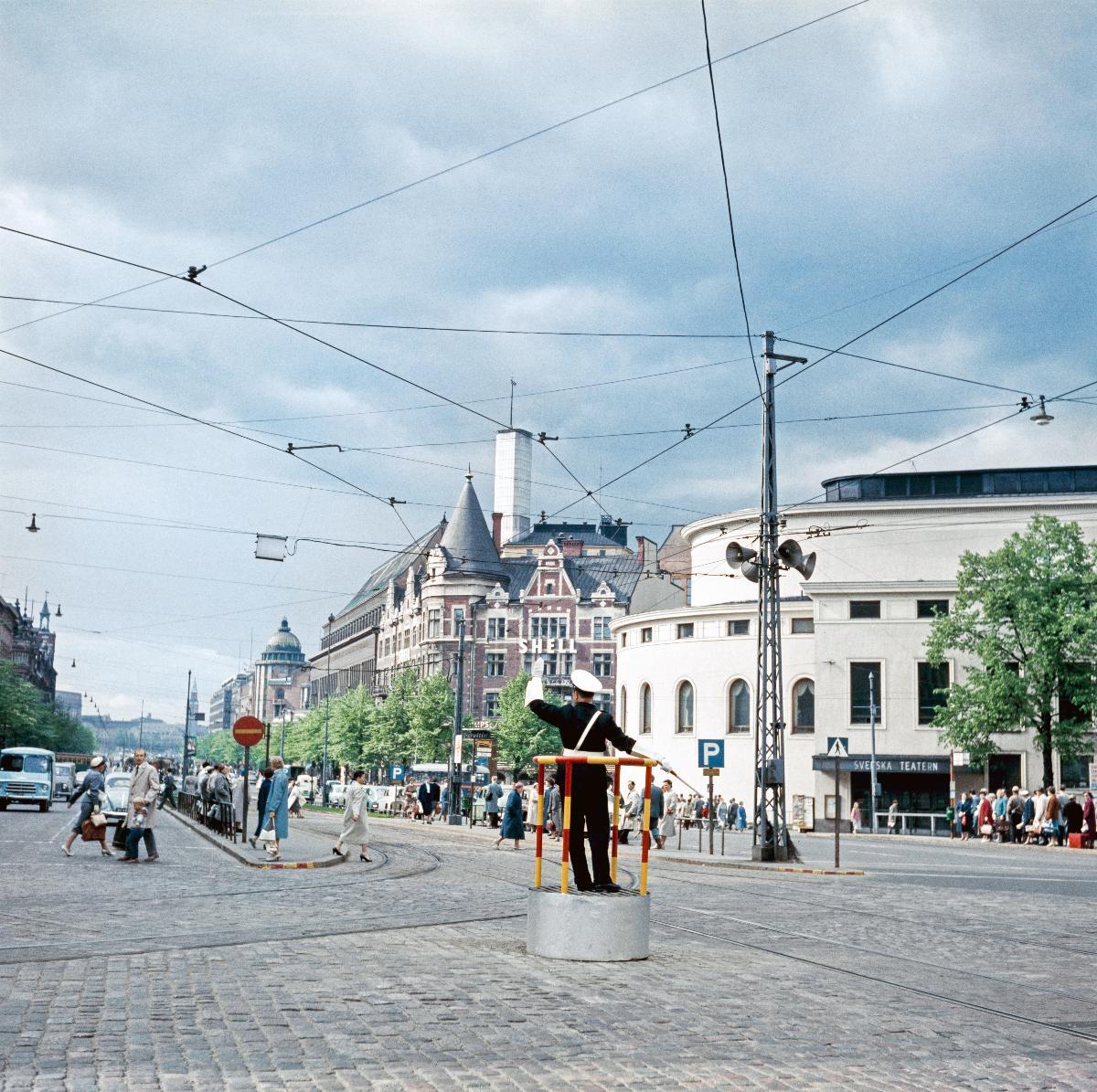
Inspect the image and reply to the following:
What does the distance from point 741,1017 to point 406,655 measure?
113 m

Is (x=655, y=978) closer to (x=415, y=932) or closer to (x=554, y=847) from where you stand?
(x=415, y=932)

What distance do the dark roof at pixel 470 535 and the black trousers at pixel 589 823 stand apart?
327 ft

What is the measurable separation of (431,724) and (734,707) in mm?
28952

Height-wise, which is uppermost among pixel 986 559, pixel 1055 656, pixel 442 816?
pixel 986 559

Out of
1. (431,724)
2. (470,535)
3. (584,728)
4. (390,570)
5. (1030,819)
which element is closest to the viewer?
(584,728)

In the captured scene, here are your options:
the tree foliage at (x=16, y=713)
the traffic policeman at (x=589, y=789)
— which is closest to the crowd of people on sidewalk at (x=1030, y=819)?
the traffic policeman at (x=589, y=789)

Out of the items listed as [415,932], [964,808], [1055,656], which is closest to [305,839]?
[415,932]

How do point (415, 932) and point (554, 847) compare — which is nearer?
point (415, 932)

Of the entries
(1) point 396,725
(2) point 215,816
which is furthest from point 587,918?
(1) point 396,725

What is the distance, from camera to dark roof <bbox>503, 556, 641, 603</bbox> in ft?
348

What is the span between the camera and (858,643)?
61.2 metres

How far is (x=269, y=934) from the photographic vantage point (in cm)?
1173

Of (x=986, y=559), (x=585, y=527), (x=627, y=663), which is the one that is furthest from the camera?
(x=585, y=527)

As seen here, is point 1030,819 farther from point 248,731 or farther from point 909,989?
point 909,989
